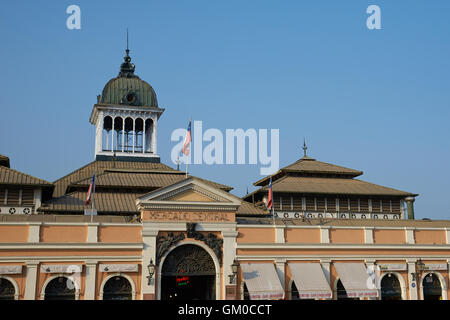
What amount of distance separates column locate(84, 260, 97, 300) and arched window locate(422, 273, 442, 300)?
2182 cm

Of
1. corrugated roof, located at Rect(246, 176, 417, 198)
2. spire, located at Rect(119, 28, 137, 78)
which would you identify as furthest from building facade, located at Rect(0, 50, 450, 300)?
spire, located at Rect(119, 28, 137, 78)

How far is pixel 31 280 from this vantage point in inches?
1199

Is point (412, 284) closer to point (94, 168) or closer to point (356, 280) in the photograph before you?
point (356, 280)

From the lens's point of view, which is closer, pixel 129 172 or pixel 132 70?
pixel 129 172

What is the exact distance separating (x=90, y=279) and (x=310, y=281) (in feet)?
44.3

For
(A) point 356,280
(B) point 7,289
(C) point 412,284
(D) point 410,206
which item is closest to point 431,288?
(C) point 412,284

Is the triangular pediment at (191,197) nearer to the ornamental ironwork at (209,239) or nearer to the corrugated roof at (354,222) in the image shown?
the ornamental ironwork at (209,239)

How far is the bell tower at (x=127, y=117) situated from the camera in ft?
169

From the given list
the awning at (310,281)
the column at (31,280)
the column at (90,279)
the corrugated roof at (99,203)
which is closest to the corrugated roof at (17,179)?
the corrugated roof at (99,203)

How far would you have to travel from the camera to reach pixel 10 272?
30219 millimetres
